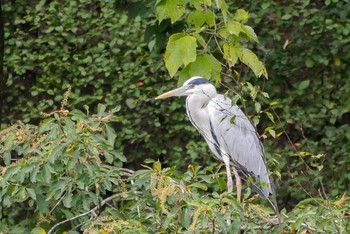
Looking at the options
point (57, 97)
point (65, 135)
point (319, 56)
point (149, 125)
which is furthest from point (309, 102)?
point (65, 135)

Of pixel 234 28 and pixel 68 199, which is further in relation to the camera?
pixel 234 28

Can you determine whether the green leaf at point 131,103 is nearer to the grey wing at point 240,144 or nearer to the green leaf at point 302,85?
the green leaf at point 302,85

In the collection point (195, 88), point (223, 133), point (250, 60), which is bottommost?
point (223, 133)

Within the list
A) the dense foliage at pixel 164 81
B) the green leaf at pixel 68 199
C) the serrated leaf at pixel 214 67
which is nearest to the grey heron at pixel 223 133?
the dense foliage at pixel 164 81

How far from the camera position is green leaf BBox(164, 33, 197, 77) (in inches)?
177

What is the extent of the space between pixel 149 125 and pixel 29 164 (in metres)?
4.05

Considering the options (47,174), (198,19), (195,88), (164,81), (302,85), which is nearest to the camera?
(47,174)

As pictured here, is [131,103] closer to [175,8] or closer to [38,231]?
[175,8]

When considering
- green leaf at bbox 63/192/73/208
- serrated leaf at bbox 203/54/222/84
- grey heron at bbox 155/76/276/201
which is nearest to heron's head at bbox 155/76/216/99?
grey heron at bbox 155/76/276/201

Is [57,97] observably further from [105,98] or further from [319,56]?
[319,56]

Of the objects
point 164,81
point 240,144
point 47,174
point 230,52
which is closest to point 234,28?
point 230,52

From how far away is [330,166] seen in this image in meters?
7.81

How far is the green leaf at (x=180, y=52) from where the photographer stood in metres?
4.49

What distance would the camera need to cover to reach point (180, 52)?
178 inches
